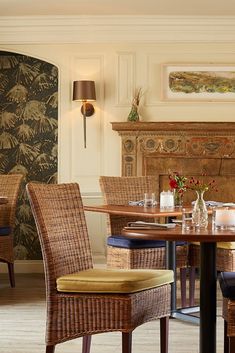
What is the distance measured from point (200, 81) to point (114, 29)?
0.99m

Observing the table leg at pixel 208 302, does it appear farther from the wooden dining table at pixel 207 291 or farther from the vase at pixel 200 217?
the vase at pixel 200 217

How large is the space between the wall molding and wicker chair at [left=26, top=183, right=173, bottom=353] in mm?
3941

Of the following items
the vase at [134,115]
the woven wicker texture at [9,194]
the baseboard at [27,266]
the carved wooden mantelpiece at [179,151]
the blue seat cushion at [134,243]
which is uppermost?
the vase at [134,115]

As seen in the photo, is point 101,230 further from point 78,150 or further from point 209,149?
point 209,149

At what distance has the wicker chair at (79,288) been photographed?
3.36 meters

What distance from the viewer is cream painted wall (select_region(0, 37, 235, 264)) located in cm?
743

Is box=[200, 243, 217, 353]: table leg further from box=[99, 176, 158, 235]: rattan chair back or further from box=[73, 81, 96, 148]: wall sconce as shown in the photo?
box=[73, 81, 96, 148]: wall sconce

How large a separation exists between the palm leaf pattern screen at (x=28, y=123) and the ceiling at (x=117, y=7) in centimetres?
64

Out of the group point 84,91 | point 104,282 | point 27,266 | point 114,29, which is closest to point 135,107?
point 84,91

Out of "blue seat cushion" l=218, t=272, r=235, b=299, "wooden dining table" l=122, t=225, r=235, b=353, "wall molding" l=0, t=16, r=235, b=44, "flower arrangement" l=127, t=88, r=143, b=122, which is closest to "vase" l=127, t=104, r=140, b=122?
"flower arrangement" l=127, t=88, r=143, b=122

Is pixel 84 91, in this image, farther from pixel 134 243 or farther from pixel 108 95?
pixel 134 243

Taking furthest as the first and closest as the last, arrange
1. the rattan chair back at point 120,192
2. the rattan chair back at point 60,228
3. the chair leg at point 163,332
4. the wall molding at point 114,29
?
the wall molding at point 114,29, the rattan chair back at point 120,192, the chair leg at point 163,332, the rattan chair back at point 60,228

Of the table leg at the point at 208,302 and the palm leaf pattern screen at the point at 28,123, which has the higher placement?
the palm leaf pattern screen at the point at 28,123

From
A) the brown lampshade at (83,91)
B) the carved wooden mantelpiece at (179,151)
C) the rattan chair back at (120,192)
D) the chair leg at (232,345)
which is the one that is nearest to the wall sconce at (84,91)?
the brown lampshade at (83,91)
